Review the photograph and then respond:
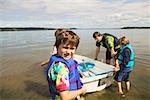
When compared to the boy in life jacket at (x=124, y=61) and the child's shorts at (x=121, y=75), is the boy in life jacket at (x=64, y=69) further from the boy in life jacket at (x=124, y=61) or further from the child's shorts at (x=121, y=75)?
the child's shorts at (x=121, y=75)

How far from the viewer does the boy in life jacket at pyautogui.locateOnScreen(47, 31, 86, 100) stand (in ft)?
6.42

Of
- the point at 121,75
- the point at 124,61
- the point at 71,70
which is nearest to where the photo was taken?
the point at 71,70

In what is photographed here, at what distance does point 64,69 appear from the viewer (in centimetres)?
199

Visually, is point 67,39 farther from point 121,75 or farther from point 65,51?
point 121,75

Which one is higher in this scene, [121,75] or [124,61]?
[124,61]

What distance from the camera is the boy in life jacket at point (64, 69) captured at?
196 cm

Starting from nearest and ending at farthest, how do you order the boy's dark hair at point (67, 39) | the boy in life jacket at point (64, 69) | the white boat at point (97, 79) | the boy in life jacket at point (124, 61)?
the boy in life jacket at point (64, 69), the boy's dark hair at point (67, 39), the boy in life jacket at point (124, 61), the white boat at point (97, 79)

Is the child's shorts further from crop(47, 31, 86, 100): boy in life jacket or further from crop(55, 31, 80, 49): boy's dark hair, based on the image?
crop(55, 31, 80, 49): boy's dark hair

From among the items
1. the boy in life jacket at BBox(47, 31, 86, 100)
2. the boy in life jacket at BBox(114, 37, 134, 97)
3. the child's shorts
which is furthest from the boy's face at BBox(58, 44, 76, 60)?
the child's shorts

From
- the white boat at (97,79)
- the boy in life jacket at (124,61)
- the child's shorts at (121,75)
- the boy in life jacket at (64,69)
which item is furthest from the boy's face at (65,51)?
the child's shorts at (121,75)

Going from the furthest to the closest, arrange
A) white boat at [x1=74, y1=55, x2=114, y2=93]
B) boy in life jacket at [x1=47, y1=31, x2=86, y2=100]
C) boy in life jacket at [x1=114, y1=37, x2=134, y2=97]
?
1. white boat at [x1=74, y1=55, x2=114, y2=93]
2. boy in life jacket at [x1=114, y1=37, x2=134, y2=97]
3. boy in life jacket at [x1=47, y1=31, x2=86, y2=100]

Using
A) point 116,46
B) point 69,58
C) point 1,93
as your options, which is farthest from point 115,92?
point 69,58

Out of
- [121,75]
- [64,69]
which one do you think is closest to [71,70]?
[64,69]

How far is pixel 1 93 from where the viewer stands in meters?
6.46
